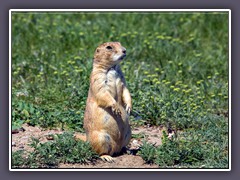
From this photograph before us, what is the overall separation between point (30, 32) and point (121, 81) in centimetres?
518

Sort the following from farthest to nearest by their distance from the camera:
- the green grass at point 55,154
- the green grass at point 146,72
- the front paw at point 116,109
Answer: the green grass at point 146,72, the green grass at point 55,154, the front paw at point 116,109

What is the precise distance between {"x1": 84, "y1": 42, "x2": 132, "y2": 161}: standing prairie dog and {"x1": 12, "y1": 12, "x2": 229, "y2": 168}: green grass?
555 millimetres

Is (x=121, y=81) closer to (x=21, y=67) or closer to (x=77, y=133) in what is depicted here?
(x=77, y=133)

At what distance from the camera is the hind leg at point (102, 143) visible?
9.58m

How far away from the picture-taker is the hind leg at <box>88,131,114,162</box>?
9.58 meters

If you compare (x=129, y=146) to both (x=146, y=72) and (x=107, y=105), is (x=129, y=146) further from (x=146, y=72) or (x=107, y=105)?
(x=146, y=72)

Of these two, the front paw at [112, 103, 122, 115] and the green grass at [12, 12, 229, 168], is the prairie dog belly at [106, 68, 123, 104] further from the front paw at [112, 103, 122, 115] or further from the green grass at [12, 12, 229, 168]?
the green grass at [12, 12, 229, 168]

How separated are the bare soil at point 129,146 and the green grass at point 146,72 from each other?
0.43 ft

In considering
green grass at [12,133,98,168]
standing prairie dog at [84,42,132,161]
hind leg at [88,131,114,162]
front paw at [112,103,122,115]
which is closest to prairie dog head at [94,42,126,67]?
standing prairie dog at [84,42,132,161]

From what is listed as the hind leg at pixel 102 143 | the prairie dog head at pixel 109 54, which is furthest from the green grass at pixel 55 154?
the prairie dog head at pixel 109 54

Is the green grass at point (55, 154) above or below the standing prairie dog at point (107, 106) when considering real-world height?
below

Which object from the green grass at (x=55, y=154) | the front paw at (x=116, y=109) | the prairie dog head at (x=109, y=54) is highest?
the prairie dog head at (x=109, y=54)

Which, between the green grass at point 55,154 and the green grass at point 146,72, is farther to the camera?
the green grass at point 146,72

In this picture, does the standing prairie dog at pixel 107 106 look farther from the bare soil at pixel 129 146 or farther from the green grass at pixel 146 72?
the green grass at pixel 146 72
